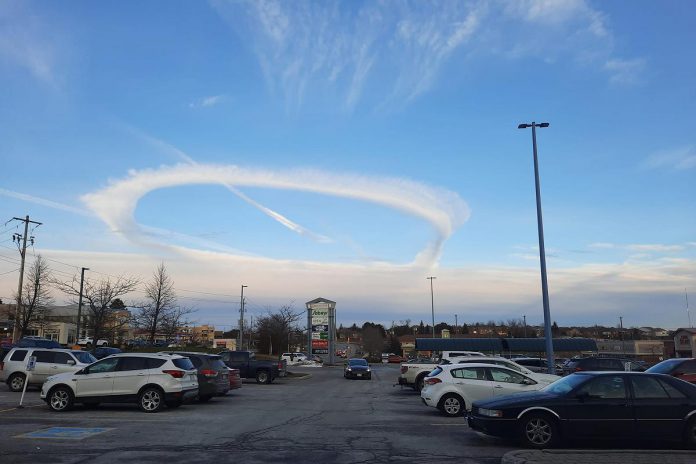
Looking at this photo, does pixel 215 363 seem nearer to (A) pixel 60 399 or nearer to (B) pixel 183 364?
(B) pixel 183 364

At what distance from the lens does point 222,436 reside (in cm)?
1128

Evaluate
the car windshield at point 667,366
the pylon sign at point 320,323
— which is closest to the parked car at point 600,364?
the car windshield at point 667,366

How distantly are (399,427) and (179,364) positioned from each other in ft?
22.7

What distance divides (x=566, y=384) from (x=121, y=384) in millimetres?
11650

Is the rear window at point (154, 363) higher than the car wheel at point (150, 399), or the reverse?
the rear window at point (154, 363)

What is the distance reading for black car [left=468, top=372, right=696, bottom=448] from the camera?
974 centimetres

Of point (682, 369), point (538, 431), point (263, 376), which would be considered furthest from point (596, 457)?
point (263, 376)

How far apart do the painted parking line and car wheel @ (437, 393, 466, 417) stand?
8.38m

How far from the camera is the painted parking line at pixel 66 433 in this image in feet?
36.0

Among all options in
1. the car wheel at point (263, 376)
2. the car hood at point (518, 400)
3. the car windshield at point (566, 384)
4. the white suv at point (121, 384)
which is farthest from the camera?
the car wheel at point (263, 376)

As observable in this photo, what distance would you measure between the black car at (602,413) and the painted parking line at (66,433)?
313 inches

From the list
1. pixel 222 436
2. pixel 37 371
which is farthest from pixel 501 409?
pixel 37 371

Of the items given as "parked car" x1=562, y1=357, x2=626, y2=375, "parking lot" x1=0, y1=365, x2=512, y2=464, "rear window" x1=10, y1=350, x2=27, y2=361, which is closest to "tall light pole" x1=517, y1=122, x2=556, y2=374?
"parked car" x1=562, y1=357, x2=626, y2=375

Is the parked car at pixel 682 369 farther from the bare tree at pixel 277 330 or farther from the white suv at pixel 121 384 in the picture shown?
the bare tree at pixel 277 330
